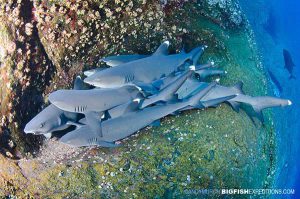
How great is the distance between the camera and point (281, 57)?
9.99 meters

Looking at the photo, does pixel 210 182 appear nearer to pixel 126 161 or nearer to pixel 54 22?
pixel 126 161

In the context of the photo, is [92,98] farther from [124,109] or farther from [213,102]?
[213,102]

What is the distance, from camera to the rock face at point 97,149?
11.9ft

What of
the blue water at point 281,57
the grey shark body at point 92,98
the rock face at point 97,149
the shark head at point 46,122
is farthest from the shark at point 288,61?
the shark head at point 46,122

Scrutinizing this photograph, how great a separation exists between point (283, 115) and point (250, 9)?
11.5 ft

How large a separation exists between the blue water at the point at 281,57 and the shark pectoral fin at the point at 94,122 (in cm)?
506

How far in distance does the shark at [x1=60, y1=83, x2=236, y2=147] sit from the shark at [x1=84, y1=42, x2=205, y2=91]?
14.6 inches

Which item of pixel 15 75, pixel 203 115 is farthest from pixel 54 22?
pixel 203 115

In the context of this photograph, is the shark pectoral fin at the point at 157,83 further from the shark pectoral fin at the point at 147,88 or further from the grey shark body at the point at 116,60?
the grey shark body at the point at 116,60

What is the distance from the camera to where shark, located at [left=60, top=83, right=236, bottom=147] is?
3578 millimetres

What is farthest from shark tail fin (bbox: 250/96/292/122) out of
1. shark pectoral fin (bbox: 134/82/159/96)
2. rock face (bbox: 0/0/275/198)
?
shark pectoral fin (bbox: 134/82/159/96)

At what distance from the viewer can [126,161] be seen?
371 centimetres

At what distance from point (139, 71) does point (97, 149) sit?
3.92ft

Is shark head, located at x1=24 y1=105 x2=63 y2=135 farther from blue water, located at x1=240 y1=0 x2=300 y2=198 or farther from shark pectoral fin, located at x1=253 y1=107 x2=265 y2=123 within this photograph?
blue water, located at x1=240 y1=0 x2=300 y2=198
